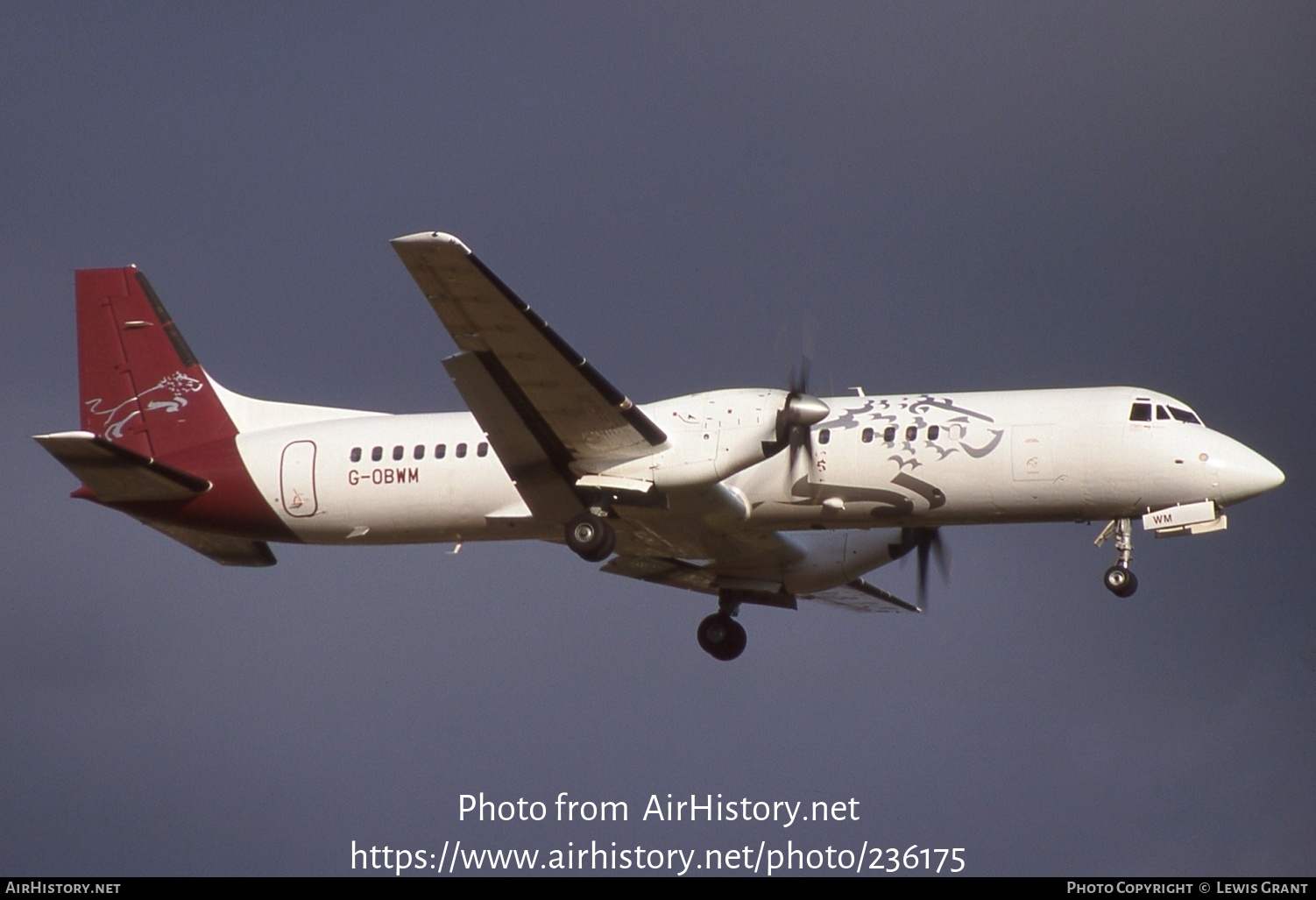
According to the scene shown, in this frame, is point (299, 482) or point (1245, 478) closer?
point (1245, 478)

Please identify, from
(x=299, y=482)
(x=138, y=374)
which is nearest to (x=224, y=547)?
(x=299, y=482)

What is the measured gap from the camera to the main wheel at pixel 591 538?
22766 mm

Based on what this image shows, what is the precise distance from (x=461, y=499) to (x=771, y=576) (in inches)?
220

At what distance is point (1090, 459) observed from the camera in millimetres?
22109

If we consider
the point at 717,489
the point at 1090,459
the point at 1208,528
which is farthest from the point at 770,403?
the point at 1208,528

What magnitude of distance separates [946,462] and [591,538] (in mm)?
5063

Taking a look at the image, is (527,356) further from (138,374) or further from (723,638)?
(138,374)

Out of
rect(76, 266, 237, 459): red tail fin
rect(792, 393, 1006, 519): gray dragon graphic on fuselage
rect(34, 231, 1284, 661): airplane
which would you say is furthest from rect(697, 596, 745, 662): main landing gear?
rect(76, 266, 237, 459): red tail fin

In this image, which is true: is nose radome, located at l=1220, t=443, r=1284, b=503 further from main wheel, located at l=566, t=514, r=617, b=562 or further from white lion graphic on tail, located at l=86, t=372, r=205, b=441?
white lion graphic on tail, located at l=86, t=372, r=205, b=441

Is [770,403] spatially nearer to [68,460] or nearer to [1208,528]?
[1208,528]

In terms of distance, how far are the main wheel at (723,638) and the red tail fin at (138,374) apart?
27.8ft

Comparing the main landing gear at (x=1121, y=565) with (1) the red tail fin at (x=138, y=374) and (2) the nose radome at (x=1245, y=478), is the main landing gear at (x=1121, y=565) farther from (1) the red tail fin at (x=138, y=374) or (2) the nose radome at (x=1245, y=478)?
(1) the red tail fin at (x=138, y=374)

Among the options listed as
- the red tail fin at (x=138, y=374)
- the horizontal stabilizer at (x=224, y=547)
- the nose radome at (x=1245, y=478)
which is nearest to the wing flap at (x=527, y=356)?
the horizontal stabilizer at (x=224, y=547)

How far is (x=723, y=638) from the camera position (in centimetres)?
2712
